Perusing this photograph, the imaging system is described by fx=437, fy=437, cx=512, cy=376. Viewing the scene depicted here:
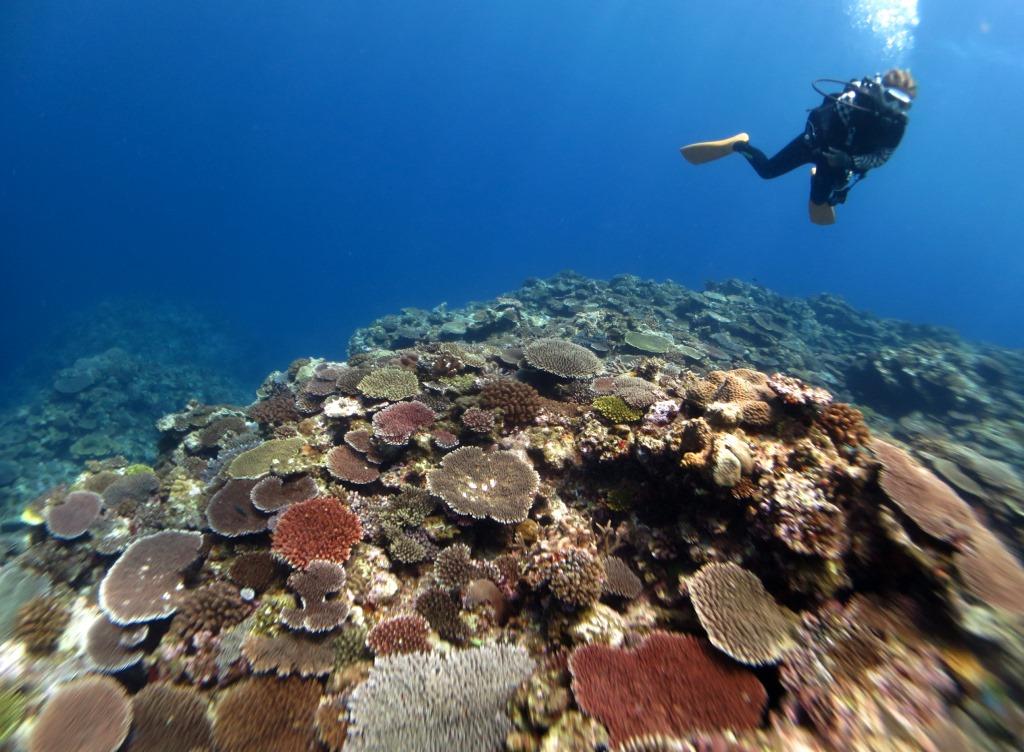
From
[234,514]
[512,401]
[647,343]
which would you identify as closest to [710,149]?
[647,343]

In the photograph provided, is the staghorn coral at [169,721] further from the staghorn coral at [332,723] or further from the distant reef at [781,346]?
the distant reef at [781,346]

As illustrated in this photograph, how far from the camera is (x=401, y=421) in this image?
6180 millimetres

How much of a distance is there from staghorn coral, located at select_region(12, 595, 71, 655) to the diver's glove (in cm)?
1323

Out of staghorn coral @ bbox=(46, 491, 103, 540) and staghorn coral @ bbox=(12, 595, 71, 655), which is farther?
staghorn coral @ bbox=(46, 491, 103, 540)

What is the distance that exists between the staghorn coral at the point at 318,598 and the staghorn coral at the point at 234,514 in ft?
3.57

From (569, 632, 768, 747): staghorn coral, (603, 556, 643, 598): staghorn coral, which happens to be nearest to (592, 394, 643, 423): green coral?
(603, 556, 643, 598): staghorn coral

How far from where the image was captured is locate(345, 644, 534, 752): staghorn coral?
2957 millimetres

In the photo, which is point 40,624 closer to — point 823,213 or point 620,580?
point 620,580

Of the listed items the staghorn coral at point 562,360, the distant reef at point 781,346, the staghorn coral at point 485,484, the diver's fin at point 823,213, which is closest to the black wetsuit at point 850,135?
the diver's fin at point 823,213

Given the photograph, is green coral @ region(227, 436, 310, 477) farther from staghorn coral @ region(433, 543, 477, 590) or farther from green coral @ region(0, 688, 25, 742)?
green coral @ region(0, 688, 25, 742)

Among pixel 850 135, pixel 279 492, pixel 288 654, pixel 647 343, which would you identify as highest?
pixel 850 135

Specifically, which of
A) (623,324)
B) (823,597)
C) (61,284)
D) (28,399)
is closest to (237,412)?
(823,597)

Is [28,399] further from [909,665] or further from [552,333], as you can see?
[909,665]

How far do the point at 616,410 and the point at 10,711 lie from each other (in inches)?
263
